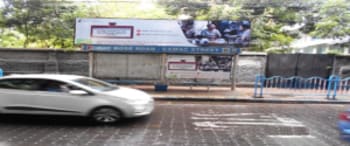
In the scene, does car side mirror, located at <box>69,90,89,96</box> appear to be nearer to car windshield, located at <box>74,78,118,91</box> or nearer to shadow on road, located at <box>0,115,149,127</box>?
car windshield, located at <box>74,78,118,91</box>

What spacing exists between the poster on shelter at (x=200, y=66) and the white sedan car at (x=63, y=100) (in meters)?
5.13

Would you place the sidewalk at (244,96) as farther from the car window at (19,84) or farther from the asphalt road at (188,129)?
the car window at (19,84)

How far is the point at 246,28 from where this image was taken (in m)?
10.1

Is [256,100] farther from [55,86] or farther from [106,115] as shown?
[55,86]

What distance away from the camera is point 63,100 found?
5688 millimetres

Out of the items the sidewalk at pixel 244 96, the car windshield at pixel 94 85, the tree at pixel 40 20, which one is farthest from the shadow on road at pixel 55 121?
the tree at pixel 40 20

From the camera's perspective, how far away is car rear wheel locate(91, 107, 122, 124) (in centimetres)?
573

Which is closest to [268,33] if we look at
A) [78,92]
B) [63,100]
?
[78,92]

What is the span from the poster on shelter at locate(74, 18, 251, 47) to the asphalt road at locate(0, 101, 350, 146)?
12.6ft

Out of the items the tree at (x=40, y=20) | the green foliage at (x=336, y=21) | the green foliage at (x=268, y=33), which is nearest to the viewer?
the green foliage at (x=336, y=21)

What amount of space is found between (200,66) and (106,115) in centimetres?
596

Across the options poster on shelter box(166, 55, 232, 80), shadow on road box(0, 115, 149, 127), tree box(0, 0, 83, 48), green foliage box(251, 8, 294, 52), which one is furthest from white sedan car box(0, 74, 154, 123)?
green foliage box(251, 8, 294, 52)

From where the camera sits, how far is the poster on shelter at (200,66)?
1076 centimetres

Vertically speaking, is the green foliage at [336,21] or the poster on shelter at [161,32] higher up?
the green foliage at [336,21]
